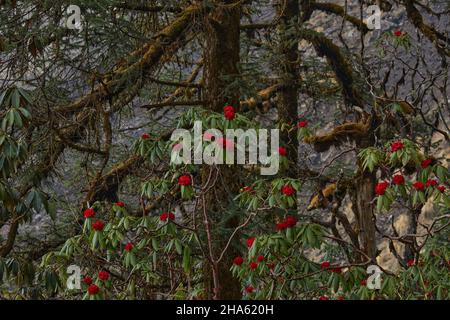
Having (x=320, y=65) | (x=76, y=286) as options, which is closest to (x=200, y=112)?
(x=76, y=286)

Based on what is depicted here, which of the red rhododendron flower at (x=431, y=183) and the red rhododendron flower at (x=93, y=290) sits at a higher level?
the red rhododendron flower at (x=431, y=183)

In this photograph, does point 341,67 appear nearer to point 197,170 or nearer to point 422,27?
point 422,27

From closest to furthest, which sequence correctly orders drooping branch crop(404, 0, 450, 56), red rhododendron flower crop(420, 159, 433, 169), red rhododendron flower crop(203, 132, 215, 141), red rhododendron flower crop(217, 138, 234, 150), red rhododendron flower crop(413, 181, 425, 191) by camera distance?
red rhododendron flower crop(217, 138, 234, 150) < red rhododendron flower crop(203, 132, 215, 141) < red rhododendron flower crop(413, 181, 425, 191) < red rhododendron flower crop(420, 159, 433, 169) < drooping branch crop(404, 0, 450, 56)

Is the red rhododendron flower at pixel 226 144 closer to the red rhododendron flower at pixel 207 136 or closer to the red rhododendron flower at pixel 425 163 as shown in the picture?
the red rhododendron flower at pixel 207 136

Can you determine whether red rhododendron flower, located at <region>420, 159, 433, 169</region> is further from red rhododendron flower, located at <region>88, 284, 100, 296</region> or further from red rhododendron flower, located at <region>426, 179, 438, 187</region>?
red rhododendron flower, located at <region>88, 284, 100, 296</region>

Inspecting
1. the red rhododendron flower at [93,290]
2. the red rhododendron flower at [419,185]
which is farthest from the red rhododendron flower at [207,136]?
the red rhododendron flower at [419,185]

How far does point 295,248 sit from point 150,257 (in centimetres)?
102

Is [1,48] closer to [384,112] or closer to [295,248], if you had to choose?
[295,248]

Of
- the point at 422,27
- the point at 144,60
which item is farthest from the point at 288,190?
the point at 422,27

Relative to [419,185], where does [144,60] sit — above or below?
above

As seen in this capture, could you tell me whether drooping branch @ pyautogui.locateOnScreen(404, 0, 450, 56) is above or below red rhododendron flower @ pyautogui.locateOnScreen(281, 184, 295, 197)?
above

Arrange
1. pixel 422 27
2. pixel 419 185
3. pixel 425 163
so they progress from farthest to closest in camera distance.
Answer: pixel 422 27 → pixel 425 163 → pixel 419 185

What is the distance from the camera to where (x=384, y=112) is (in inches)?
283
